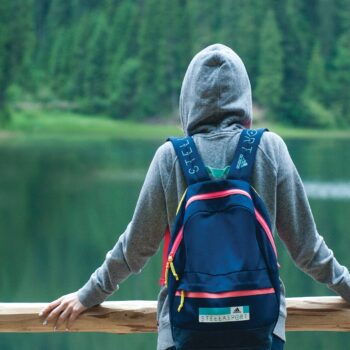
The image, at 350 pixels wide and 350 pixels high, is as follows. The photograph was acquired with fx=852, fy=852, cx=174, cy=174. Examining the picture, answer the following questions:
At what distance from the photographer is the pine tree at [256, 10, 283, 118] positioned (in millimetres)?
20750

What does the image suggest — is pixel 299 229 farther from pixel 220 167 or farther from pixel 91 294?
pixel 91 294

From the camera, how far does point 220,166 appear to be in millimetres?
1103

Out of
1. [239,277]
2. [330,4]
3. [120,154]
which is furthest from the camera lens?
[330,4]

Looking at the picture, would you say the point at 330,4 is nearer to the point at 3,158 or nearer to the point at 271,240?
the point at 3,158

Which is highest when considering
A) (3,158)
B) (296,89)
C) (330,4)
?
(330,4)

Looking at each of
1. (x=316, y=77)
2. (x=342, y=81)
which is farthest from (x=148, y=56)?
(x=342, y=81)

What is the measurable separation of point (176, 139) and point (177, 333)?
0.82 ft

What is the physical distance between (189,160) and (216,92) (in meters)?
0.10

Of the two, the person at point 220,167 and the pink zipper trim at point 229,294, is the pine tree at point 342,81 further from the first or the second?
the pink zipper trim at point 229,294

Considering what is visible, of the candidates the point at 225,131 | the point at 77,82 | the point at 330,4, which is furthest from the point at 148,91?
the point at 225,131

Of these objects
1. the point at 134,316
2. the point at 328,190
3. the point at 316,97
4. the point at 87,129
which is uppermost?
the point at 134,316

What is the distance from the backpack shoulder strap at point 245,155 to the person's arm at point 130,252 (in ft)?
0.33

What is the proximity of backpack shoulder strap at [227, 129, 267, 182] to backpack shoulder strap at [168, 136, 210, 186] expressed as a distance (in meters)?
0.04

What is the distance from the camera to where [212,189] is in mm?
1070
